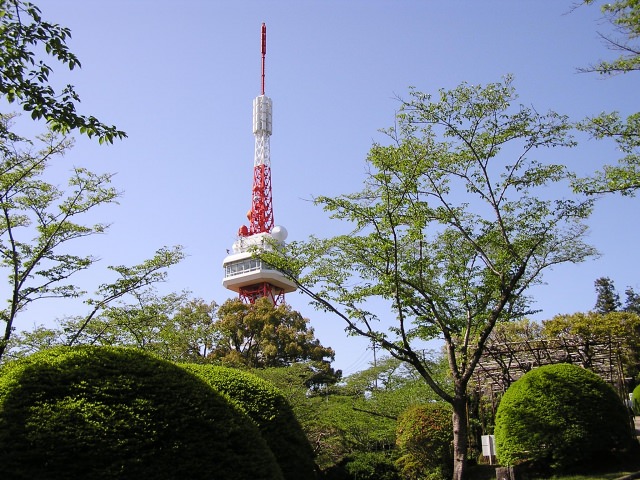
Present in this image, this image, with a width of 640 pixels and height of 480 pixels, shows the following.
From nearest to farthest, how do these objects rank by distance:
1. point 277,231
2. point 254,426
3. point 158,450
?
point 158,450, point 254,426, point 277,231

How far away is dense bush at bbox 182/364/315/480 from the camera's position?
8.71m

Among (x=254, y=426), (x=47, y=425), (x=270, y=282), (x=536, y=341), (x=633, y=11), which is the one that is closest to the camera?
(x=47, y=425)

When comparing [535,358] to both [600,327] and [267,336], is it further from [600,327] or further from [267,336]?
[267,336]

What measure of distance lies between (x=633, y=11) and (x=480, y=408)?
12462 mm

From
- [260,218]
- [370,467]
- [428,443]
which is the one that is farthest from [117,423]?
[260,218]

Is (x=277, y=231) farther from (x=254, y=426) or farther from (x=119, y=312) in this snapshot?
(x=254, y=426)

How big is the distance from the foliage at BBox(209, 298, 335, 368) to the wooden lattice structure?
52.8 feet

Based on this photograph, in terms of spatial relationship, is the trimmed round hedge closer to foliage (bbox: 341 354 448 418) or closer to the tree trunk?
the tree trunk

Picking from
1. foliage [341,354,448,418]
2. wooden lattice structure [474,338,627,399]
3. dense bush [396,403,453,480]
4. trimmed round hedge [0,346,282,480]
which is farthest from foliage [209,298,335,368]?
trimmed round hedge [0,346,282,480]

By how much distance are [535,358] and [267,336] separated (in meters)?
19.2

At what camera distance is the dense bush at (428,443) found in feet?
48.3

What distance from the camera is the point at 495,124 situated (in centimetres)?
1086

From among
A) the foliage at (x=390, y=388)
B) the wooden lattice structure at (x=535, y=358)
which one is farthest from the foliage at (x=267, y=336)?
the wooden lattice structure at (x=535, y=358)

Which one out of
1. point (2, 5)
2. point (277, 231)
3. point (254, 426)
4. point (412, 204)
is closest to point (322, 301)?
point (412, 204)
